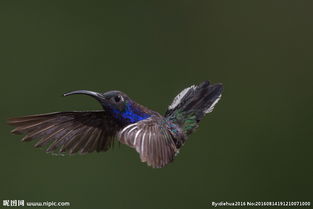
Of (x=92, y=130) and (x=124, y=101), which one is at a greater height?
(x=124, y=101)

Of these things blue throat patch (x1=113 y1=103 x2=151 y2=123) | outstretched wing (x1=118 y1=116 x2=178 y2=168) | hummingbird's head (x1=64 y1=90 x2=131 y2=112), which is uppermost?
hummingbird's head (x1=64 y1=90 x2=131 y2=112)

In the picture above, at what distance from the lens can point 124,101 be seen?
1.69 meters

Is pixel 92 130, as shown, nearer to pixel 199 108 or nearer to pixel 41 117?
pixel 41 117

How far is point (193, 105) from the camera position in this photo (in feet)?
6.80

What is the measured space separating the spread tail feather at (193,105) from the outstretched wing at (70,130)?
0.97 ft

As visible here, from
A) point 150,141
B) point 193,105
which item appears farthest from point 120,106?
point 193,105

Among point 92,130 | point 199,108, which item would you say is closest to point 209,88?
point 199,108

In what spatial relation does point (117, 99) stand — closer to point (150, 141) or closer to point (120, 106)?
point (120, 106)

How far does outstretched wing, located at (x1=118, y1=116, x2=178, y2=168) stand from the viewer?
1412mm

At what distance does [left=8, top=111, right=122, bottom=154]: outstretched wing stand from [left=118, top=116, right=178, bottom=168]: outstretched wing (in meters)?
0.21

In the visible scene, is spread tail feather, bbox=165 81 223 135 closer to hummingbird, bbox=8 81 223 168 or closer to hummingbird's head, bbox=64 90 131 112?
hummingbird, bbox=8 81 223 168

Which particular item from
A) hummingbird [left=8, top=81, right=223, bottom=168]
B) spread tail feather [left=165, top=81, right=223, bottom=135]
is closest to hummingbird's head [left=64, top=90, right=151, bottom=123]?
hummingbird [left=8, top=81, right=223, bottom=168]

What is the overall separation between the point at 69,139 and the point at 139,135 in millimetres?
441

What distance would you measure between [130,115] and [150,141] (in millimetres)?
231
